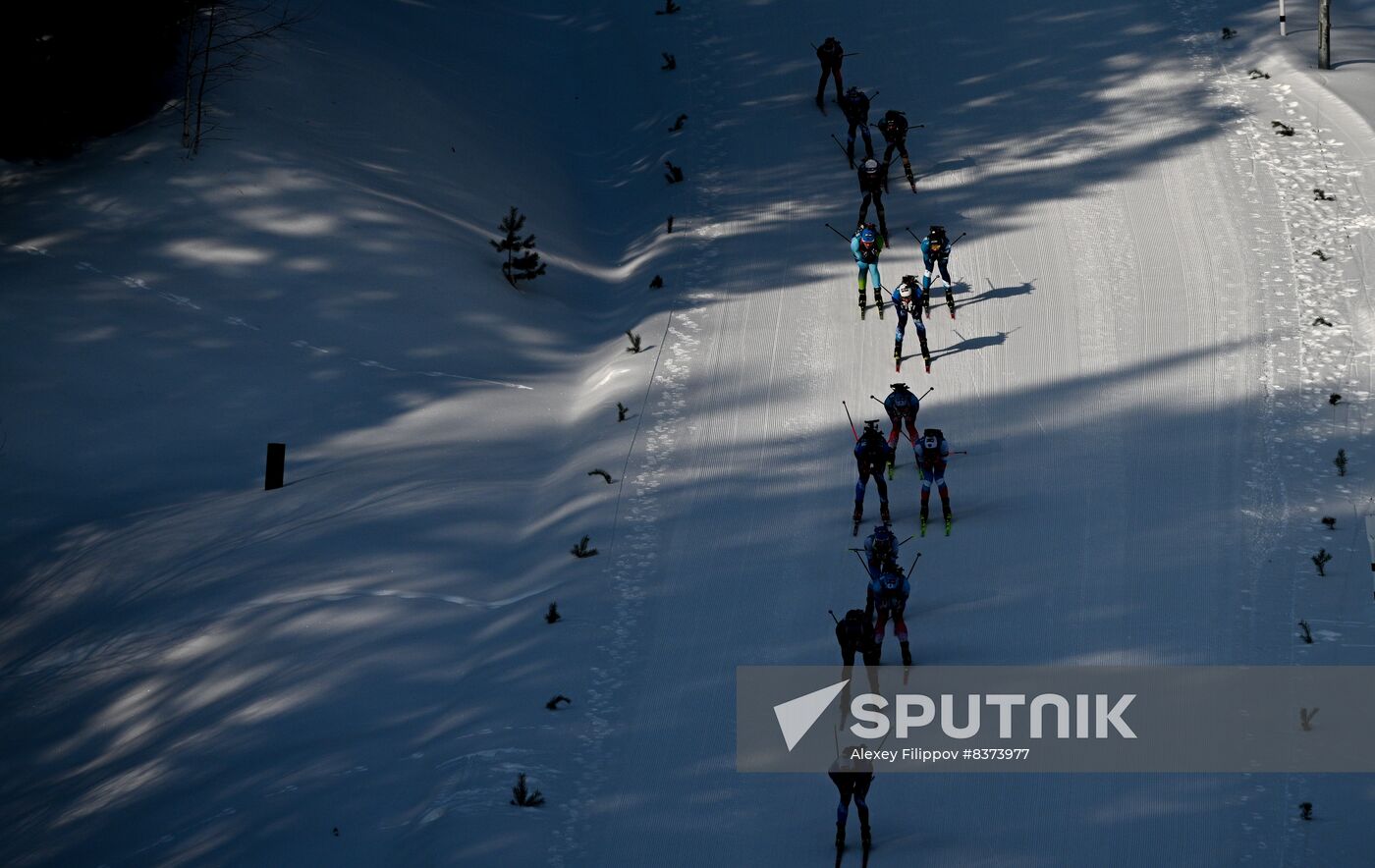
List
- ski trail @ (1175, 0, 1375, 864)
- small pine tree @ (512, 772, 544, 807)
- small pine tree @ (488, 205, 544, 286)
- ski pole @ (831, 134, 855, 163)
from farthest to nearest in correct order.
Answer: ski pole @ (831, 134, 855, 163)
small pine tree @ (488, 205, 544, 286)
ski trail @ (1175, 0, 1375, 864)
small pine tree @ (512, 772, 544, 807)

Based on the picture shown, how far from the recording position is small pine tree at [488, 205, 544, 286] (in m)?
24.8

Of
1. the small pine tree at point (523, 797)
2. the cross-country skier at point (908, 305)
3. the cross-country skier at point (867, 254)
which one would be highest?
the cross-country skier at point (867, 254)

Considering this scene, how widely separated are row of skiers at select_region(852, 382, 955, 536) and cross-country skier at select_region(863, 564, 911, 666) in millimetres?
2490

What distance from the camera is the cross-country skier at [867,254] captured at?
22.1 metres

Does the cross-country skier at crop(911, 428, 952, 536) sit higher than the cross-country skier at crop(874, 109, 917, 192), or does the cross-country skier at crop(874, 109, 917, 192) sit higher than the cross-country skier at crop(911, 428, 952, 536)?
the cross-country skier at crop(874, 109, 917, 192)

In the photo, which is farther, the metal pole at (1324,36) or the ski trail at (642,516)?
the metal pole at (1324,36)

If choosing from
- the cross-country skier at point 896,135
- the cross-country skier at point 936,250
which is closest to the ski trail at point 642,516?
the cross-country skier at point 896,135

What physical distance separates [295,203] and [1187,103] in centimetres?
1640

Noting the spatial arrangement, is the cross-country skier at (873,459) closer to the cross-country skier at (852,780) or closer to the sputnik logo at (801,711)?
the sputnik logo at (801,711)

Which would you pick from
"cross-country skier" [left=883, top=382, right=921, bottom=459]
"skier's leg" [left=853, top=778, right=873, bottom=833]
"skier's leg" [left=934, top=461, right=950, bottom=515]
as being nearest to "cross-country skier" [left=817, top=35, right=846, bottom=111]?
"cross-country skier" [left=883, top=382, right=921, bottom=459]

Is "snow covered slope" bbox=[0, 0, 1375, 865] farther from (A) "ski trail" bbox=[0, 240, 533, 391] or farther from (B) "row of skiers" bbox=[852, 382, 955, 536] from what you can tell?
(B) "row of skiers" bbox=[852, 382, 955, 536]

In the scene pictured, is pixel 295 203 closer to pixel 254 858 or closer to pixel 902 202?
pixel 902 202

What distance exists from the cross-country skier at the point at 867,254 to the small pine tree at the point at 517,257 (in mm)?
5523

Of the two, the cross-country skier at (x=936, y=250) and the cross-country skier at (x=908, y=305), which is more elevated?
the cross-country skier at (x=936, y=250)
